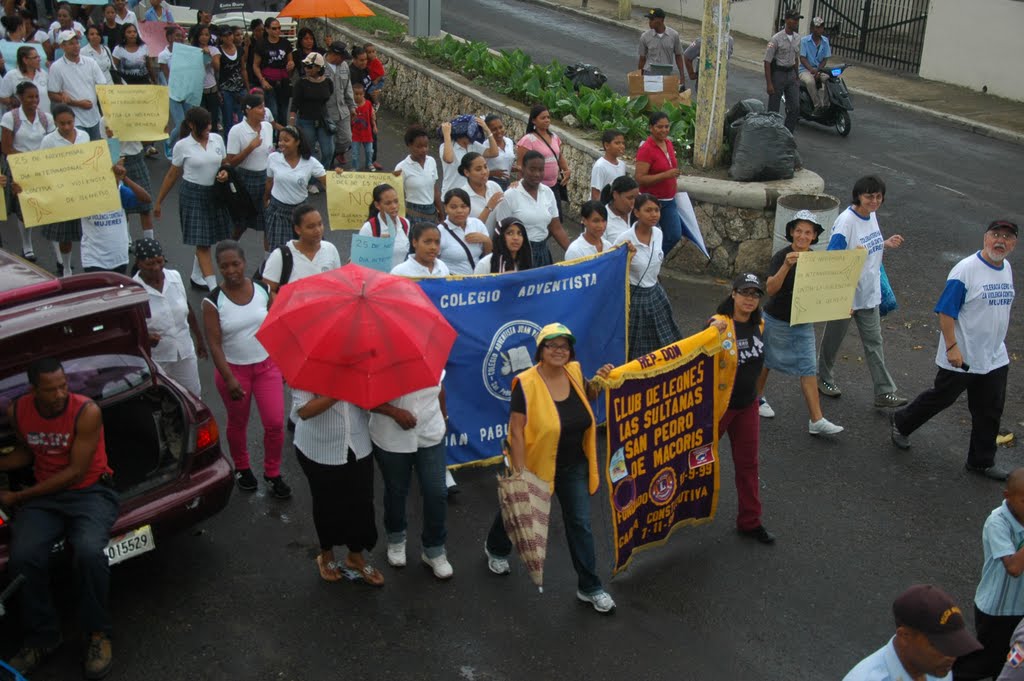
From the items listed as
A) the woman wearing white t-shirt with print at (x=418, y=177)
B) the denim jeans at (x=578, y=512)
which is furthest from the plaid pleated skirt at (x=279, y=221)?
the denim jeans at (x=578, y=512)

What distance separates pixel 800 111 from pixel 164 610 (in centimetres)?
1400

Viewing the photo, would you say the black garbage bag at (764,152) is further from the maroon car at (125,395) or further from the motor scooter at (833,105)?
the maroon car at (125,395)

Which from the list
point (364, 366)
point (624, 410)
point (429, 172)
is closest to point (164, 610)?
point (364, 366)

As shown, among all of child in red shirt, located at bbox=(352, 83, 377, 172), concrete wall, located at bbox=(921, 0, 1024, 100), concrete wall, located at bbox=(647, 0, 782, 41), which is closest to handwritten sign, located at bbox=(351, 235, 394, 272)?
child in red shirt, located at bbox=(352, 83, 377, 172)

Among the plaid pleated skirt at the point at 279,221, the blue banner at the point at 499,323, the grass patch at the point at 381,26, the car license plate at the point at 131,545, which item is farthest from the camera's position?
the grass patch at the point at 381,26

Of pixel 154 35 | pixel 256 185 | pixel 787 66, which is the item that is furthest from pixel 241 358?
pixel 787 66

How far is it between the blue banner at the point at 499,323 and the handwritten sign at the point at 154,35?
10599mm

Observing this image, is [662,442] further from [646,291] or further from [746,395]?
[646,291]

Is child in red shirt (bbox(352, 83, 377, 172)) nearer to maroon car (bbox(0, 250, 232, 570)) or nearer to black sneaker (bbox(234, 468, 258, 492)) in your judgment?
black sneaker (bbox(234, 468, 258, 492))

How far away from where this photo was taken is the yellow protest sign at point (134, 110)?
10898mm

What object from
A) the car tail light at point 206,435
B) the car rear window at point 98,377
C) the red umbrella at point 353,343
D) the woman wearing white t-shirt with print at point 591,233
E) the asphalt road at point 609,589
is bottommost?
the asphalt road at point 609,589

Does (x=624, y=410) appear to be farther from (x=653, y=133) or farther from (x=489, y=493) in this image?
(x=653, y=133)

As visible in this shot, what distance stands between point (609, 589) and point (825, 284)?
9.39 feet

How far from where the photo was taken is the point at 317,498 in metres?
5.80
